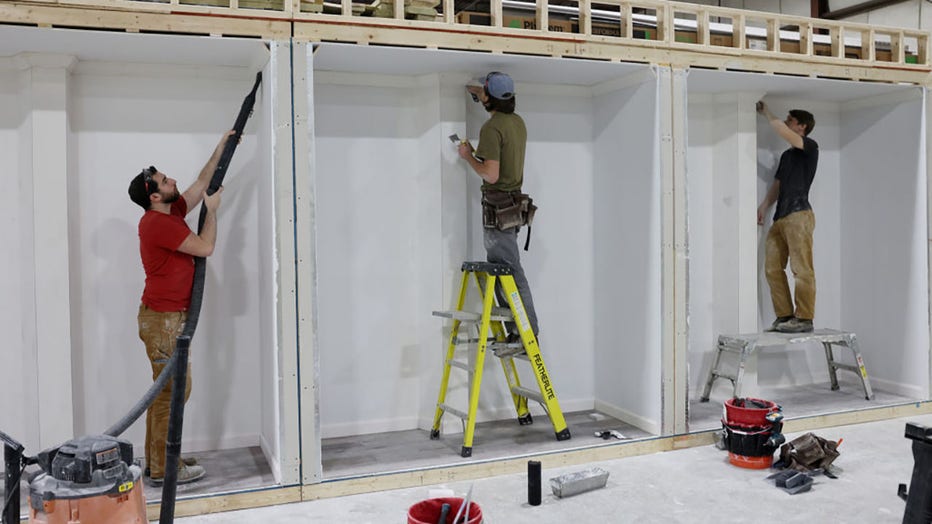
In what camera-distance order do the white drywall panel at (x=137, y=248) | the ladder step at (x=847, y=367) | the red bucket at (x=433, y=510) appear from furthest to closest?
1. the ladder step at (x=847, y=367)
2. the white drywall panel at (x=137, y=248)
3. the red bucket at (x=433, y=510)

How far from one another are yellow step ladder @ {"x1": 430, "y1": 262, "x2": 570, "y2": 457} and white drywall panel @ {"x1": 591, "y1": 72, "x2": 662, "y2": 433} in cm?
65

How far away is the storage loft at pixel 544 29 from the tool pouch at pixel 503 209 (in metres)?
0.87

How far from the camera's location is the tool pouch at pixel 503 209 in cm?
480

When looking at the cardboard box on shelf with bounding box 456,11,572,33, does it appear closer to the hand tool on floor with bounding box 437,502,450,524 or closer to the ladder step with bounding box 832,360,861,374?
the hand tool on floor with bounding box 437,502,450,524

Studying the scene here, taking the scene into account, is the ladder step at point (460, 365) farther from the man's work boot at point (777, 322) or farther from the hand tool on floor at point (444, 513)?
the man's work boot at point (777, 322)

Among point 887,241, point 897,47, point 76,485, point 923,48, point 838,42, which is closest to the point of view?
point 76,485

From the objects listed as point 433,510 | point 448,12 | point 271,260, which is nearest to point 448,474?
point 433,510

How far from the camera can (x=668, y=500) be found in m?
4.02

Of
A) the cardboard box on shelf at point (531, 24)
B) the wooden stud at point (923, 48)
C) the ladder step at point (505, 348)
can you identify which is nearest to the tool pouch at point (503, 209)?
the ladder step at point (505, 348)

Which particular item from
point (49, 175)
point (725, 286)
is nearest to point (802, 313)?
point (725, 286)

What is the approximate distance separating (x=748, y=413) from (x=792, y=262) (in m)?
1.90

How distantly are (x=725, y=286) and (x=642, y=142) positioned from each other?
64.0 inches

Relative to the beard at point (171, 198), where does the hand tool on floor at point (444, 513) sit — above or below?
below

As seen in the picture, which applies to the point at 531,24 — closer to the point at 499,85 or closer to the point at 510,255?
the point at 499,85
